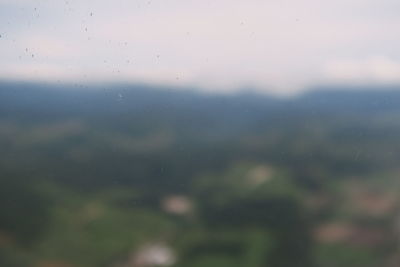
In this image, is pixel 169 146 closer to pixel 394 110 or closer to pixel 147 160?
pixel 147 160

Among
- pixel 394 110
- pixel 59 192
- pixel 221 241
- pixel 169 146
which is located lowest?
pixel 221 241

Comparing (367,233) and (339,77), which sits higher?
(339,77)

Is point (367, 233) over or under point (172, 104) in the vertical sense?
under

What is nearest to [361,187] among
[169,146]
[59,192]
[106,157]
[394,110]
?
[394,110]

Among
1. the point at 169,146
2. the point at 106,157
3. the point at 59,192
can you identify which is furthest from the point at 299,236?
the point at 59,192

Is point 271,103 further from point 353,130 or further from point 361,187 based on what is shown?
point 361,187
